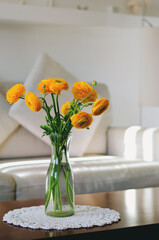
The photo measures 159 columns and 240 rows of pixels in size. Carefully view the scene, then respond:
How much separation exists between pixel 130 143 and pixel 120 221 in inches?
54.4

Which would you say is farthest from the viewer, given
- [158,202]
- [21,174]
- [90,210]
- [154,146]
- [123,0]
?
[123,0]

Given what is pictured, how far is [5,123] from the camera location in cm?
234

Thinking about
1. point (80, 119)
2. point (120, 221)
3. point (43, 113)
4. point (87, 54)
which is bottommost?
point (120, 221)

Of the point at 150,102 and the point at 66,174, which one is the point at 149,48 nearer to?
the point at 150,102

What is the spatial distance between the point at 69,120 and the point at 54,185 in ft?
0.62

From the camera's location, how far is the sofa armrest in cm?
228

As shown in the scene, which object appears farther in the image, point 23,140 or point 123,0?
point 123,0

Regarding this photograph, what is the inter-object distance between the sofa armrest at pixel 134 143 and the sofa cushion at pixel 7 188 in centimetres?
93

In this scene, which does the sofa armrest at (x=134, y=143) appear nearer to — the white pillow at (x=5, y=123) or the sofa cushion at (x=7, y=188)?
the white pillow at (x=5, y=123)

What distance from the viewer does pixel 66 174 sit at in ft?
3.60

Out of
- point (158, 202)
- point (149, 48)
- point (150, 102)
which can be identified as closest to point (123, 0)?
point (149, 48)

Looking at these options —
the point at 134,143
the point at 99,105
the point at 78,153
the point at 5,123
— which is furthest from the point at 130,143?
the point at 99,105

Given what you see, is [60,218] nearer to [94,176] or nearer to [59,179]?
[59,179]

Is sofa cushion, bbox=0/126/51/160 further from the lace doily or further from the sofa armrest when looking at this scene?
the lace doily
